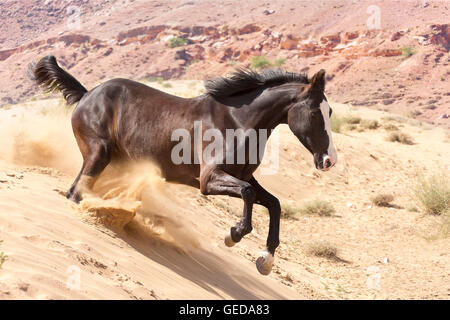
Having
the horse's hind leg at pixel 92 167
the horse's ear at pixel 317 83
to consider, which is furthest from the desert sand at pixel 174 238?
the horse's ear at pixel 317 83

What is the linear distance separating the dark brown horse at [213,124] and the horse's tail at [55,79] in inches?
13.5

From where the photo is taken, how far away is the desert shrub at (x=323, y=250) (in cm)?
1034

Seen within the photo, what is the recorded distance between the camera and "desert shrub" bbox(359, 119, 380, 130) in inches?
969

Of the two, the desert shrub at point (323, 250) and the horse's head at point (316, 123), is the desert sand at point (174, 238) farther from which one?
the horse's head at point (316, 123)

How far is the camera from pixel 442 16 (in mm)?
57312

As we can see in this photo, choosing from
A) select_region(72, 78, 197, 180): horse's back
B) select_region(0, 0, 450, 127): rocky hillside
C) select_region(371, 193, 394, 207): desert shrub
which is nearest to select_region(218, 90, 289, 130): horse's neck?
select_region(72, 78, 197, 180): horse's back

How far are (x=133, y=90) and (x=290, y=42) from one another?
54736mm

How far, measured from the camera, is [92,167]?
661 cm

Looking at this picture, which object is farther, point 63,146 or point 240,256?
point 63,146

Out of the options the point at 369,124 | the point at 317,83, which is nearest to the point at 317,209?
the point at 317,83

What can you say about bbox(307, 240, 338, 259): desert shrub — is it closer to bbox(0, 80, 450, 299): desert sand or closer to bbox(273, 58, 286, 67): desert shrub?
bbox(0, 80, 450, 299): desert sand

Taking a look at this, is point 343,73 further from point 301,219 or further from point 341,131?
point 301,219
